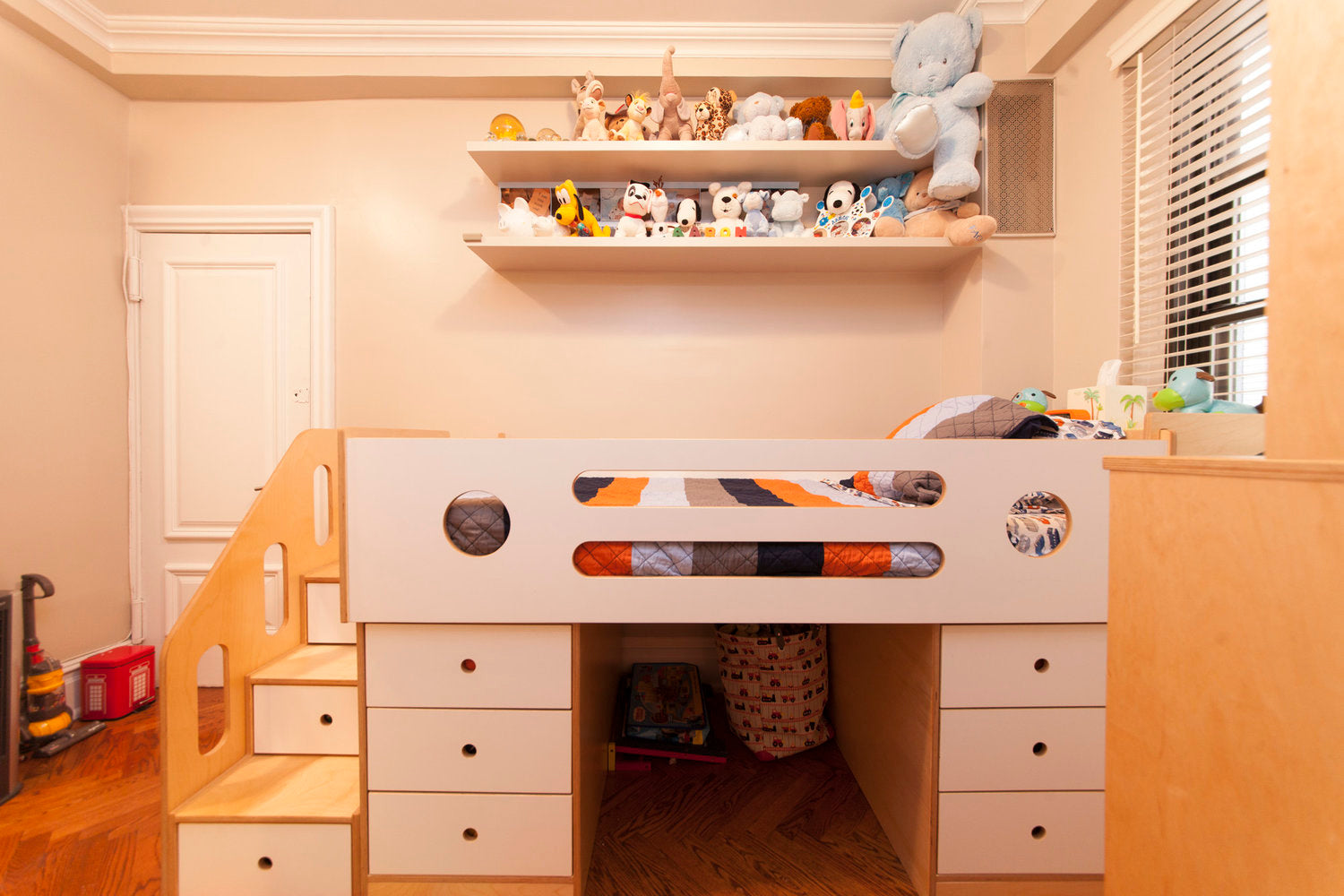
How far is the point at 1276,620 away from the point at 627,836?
4.59 feet

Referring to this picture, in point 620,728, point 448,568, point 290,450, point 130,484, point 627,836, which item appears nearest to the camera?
point 448,568

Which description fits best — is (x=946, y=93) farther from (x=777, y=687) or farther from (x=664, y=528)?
(x=777, y=687)

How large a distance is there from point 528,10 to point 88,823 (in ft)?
8.94

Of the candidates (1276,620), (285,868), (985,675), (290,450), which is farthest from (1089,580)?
(290,450)

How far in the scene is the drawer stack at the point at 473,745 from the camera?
111 cm

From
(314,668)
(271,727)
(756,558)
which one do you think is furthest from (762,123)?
(271,727)

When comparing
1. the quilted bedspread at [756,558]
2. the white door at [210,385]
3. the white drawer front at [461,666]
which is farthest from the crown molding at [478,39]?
the white drawer front at [461,666]

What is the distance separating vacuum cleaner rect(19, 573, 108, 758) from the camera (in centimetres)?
172

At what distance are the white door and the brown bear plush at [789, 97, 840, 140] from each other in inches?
76.5

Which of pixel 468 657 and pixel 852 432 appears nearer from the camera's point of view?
pixel 468 657

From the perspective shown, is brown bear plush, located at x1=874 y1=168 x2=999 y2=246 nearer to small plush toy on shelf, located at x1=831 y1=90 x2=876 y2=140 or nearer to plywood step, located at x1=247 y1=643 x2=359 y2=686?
small plush toy on shelf, located at x1=831 y1=90 x2=876 y2=140

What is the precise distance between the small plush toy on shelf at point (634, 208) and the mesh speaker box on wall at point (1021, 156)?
118 centimetres

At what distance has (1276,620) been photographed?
1.48 feet

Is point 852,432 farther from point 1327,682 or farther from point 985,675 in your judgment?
point 1327,682
